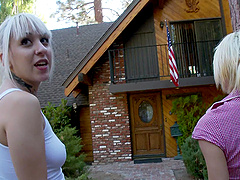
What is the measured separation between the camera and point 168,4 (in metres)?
9.16

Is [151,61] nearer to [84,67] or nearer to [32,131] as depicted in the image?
[84,67]

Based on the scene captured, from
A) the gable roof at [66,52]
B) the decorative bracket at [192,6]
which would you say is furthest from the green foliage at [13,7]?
the decorative bracket at [192,6]

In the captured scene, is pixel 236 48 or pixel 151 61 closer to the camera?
pixel 236 48

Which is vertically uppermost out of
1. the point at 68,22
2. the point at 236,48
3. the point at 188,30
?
the point at 68,22

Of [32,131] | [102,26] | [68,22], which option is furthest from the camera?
[68,22]

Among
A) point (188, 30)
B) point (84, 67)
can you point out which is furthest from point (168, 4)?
point (84, 67)

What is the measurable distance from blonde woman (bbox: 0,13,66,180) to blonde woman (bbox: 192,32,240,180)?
0.73 metres

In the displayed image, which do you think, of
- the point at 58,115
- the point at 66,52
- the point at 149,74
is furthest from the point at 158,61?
the point at 66,52

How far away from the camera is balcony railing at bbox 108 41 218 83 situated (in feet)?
28.4

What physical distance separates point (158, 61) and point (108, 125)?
3177 millimetres

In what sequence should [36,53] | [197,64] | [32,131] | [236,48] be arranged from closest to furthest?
[32,131], [36,53], [236,48], [197,64]

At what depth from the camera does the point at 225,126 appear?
1.18m

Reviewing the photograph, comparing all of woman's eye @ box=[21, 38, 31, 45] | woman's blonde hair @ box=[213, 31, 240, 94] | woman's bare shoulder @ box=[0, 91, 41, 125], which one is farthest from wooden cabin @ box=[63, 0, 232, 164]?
woman's bare shoulder @ box=[0, 91, 41, 125]

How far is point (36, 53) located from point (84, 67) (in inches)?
288
